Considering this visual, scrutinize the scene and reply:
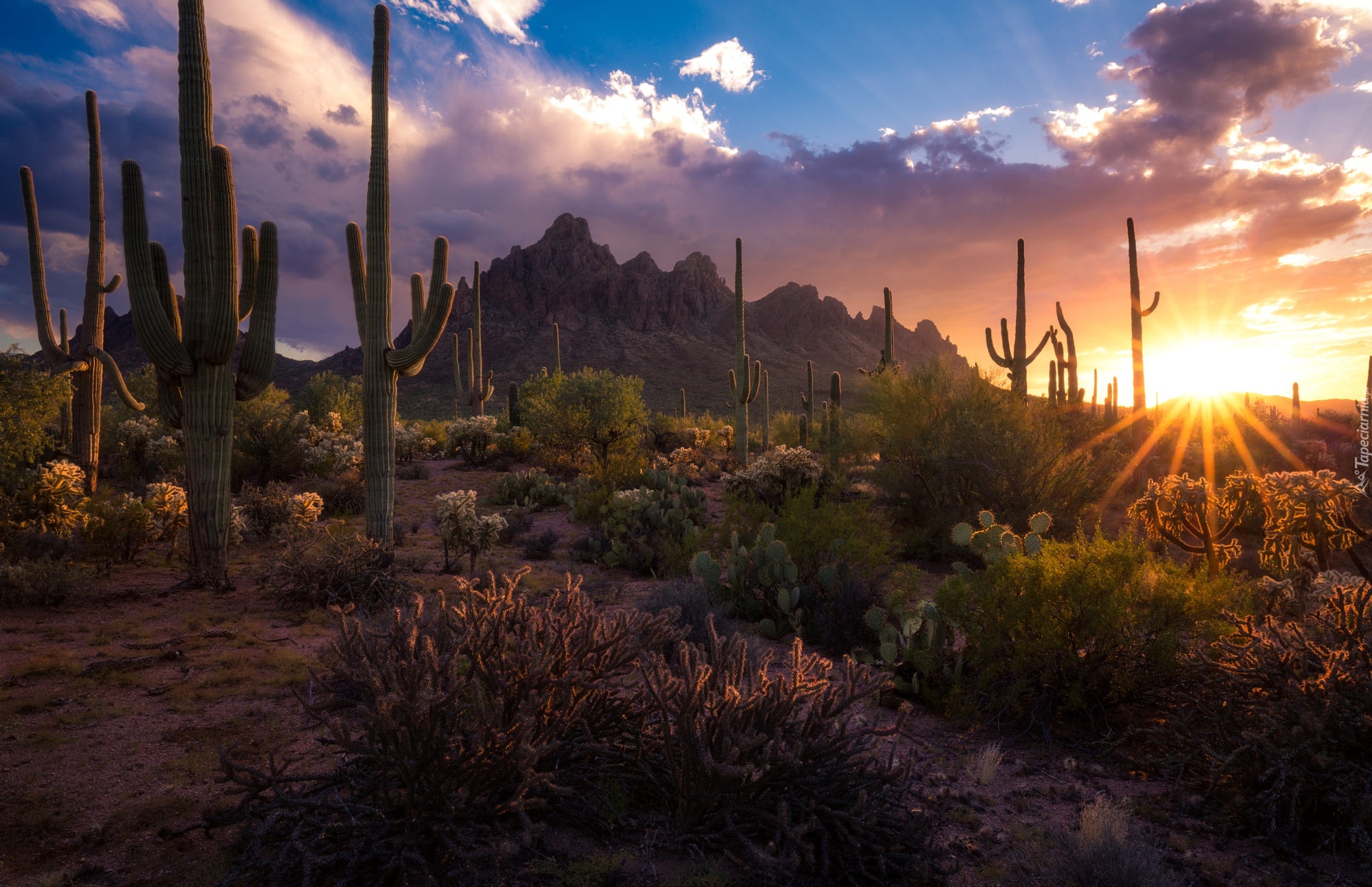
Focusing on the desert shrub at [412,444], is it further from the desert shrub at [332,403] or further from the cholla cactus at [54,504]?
the cholla cactus at [54,504]

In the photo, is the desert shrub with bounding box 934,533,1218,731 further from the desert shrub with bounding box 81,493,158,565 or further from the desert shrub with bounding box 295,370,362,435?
the desert shrub with bounding box 295,370,362,435

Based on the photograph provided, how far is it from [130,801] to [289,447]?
1616cm

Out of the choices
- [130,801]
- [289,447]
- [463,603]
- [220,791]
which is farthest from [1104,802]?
[289,447]

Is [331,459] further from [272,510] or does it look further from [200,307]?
[200,307]

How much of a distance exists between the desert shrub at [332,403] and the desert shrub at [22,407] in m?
16.6

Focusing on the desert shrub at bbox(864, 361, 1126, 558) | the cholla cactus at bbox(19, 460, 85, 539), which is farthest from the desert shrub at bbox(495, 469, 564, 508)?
the cholla cactus at bbox(19, 460, 85, 539)

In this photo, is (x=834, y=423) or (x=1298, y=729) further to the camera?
(x=834, y=423)

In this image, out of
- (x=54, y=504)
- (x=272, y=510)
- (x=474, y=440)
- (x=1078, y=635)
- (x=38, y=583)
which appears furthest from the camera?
(x=474, y=440)

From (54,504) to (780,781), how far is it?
1097cm

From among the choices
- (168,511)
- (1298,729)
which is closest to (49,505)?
(168,511)

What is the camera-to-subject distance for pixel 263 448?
17469 millimetres

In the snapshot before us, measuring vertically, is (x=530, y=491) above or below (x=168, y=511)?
below

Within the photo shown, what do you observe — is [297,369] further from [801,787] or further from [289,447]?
[801,787]

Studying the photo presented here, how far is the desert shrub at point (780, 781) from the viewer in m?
3.00
